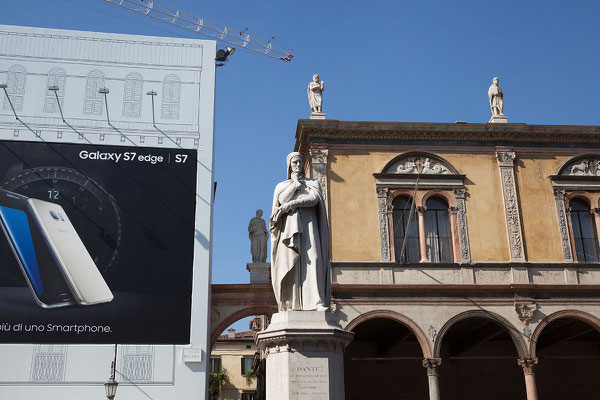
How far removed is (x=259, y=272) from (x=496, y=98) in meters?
11.1

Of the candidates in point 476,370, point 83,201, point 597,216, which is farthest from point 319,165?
point 476,370

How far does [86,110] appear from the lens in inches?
861

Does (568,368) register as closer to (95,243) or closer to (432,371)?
(432,371)

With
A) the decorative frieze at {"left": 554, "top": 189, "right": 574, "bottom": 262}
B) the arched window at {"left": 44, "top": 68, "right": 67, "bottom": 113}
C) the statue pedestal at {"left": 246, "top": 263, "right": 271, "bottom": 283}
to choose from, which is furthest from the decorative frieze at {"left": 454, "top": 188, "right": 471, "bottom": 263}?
the arched window at {"left": 44, "top": 68, "right": 67, "bottom": 113}

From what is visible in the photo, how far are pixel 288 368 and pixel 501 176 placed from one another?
61.0ft

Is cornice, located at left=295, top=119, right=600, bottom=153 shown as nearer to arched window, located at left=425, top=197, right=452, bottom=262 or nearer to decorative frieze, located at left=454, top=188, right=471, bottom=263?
decorative frieze, located at left=454, top=188, right=471, bottom=263

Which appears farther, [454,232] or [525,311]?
[454,232]

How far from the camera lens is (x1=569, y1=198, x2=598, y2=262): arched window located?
2403 cm

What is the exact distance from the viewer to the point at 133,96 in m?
22.4

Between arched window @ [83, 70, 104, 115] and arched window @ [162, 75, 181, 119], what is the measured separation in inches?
79.3

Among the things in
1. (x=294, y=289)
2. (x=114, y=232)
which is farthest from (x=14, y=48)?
(x=294, y=289)

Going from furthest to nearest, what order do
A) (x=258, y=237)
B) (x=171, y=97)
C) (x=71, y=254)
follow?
(x=258, y=237), (x=171, y=97), (x=71, y=254)

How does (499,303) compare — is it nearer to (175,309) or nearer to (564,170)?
(564,170)

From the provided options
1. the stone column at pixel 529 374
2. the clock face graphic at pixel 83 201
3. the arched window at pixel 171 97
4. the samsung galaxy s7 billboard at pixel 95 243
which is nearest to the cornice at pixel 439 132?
the arched window at pixel 171 97
